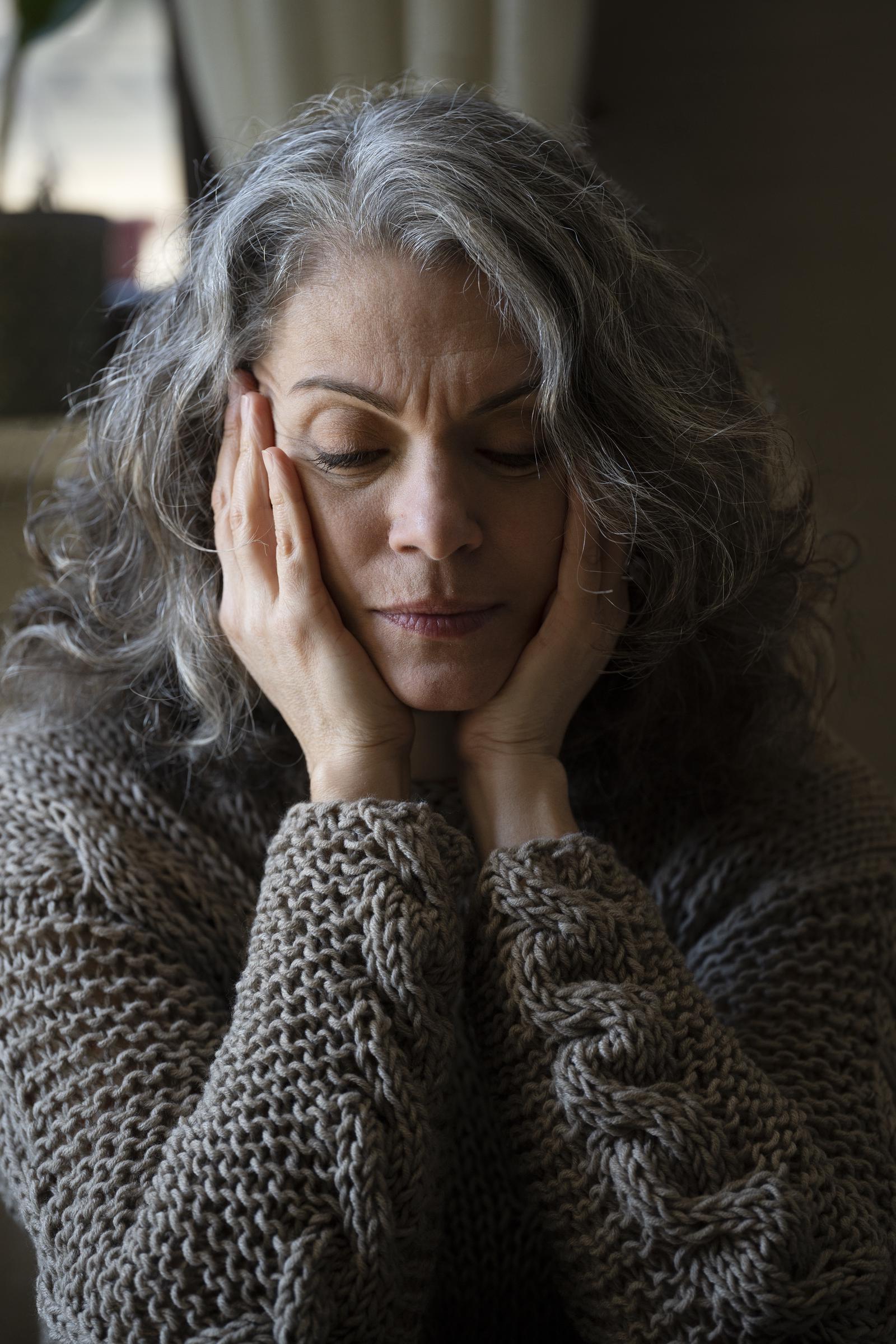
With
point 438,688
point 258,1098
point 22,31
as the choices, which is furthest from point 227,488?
point 22,31

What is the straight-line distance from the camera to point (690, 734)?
122 cm

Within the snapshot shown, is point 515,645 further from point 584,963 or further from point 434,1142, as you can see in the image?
point 434,1142

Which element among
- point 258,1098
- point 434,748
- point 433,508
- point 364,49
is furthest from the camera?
point 364,49

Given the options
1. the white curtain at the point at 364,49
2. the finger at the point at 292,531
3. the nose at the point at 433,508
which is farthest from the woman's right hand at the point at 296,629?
the white curtain at the point at 364,49

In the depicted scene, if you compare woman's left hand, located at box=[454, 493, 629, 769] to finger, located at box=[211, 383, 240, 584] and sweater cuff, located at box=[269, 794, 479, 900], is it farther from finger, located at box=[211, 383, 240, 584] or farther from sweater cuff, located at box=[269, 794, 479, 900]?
finger, located at box=[211, 383, 240, 584]

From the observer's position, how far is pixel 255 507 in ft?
3.40

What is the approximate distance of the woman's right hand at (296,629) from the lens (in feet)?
3.29

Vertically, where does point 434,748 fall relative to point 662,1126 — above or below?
above

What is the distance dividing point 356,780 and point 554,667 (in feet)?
0.72

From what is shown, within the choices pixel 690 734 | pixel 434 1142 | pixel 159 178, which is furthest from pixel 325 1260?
pixel 159 178

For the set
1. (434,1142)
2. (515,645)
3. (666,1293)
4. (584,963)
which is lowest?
(666,1293)

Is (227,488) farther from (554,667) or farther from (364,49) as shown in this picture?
(364,49)

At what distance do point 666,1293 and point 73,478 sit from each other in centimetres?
104

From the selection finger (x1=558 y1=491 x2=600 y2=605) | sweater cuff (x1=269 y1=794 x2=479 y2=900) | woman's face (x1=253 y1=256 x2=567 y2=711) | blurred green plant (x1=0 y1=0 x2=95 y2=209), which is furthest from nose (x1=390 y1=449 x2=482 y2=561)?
blurred green plant (x1=0 y1=0 x2=95 y2=209)
